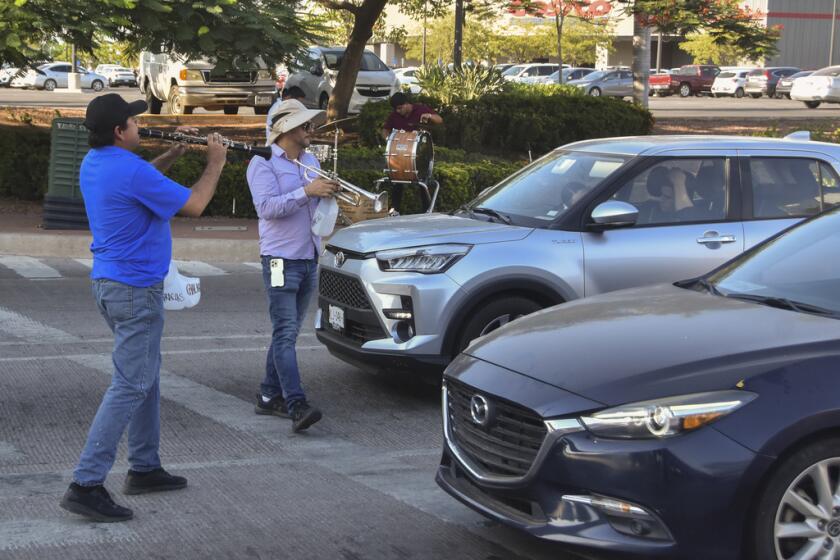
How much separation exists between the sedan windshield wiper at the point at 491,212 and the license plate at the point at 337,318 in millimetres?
1242

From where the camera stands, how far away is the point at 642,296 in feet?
18.2

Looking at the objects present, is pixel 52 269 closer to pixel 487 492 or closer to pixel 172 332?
pixel 172 332

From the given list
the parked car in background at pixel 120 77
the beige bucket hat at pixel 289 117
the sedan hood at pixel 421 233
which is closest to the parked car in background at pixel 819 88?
the parked car in background at pixel 120 77

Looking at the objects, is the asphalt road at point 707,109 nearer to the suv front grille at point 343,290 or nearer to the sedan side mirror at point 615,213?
the suv front grille at point 343,290

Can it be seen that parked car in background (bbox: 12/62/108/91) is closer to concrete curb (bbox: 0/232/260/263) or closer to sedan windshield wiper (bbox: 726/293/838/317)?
concrete curb (bbox: 0/232/260/263)

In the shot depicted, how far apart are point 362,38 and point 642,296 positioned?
Answer: 18642 millimetres

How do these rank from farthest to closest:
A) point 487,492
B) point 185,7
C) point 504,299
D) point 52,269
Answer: point 185,7
point 52,269
point 504,299
point 487,492

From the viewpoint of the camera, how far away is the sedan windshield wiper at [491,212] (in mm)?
8014

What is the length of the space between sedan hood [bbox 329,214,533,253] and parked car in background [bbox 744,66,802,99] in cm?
5335

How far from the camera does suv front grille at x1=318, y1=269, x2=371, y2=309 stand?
301 inches

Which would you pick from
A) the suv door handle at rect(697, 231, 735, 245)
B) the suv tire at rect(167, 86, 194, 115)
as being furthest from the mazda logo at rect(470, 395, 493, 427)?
the suv tire at rect(167, 86, 194, 115)

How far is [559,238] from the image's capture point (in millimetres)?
7664

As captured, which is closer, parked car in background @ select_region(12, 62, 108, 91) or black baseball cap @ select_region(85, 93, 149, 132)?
black baseball cap @ select_region(85, 93, 149, 132)

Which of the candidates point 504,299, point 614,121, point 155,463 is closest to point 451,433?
point 155,463
